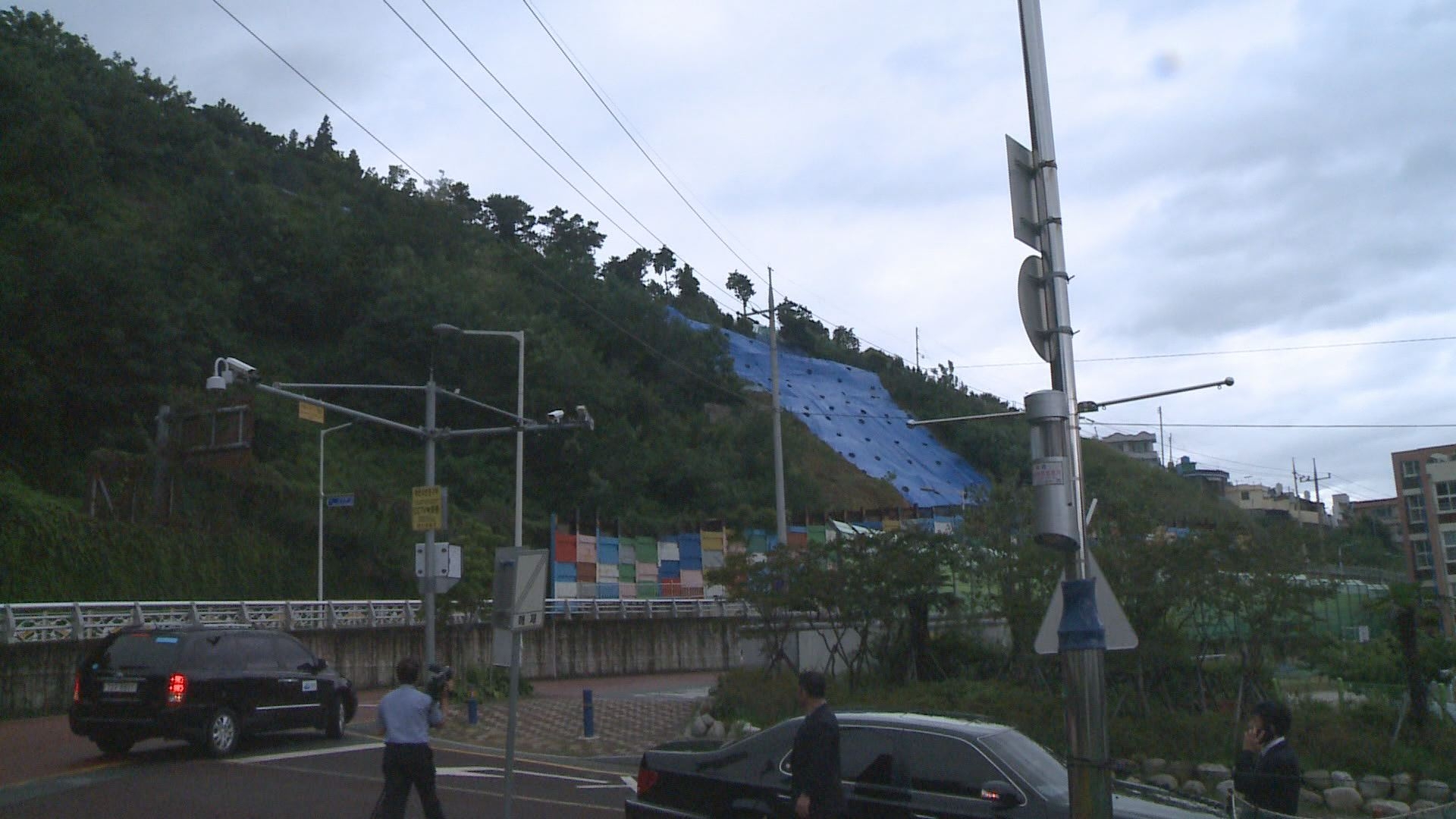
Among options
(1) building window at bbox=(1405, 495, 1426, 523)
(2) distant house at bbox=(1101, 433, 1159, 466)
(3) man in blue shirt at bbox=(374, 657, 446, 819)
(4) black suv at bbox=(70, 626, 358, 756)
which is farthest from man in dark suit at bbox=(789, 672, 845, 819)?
(2) distant house at bbox=(1101, 433, 1159, 466)

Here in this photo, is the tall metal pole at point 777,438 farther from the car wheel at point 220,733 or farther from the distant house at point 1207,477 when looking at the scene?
the distant house at point 1207,477

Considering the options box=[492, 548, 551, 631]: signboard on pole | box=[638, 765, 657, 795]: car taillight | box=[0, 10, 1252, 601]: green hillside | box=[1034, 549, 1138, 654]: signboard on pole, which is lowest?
box=[638, 765, 657, 795]: car taillight

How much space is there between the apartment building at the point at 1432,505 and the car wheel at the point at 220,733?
1396 inches

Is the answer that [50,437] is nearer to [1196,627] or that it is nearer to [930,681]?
[930,681]

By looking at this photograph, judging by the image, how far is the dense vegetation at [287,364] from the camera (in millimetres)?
41719

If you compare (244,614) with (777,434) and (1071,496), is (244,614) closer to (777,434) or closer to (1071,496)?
(777,434)

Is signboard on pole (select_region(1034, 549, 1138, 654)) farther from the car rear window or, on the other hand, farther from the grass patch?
the car rear window

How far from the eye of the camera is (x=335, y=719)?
19.7m

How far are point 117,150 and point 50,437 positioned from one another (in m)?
32.7

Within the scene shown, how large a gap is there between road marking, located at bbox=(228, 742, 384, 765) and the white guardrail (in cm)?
213

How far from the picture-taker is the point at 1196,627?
18969 millimetres

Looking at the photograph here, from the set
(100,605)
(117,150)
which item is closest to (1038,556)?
(100,605)

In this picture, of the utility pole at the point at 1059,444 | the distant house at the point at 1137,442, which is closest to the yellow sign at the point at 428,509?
the utility pole at the point at 1059,444

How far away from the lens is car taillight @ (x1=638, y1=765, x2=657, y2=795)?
9625 millimetres
